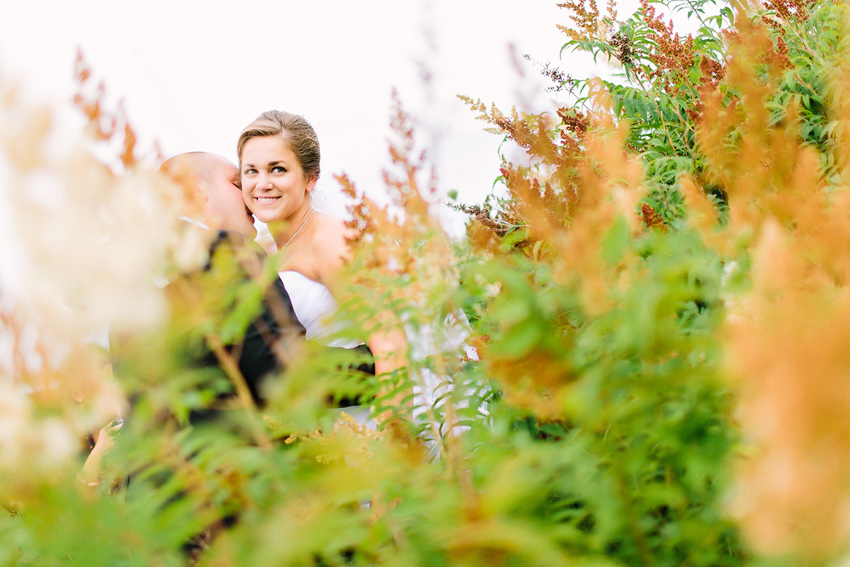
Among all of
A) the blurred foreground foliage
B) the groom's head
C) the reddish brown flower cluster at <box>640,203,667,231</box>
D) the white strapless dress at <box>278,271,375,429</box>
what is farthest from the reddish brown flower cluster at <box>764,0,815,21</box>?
the groom's head

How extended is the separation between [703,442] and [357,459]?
0.40m

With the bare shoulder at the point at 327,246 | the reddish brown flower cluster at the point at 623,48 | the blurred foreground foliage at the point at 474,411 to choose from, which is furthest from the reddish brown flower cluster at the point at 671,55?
the bare shoulder at the point at 327,246

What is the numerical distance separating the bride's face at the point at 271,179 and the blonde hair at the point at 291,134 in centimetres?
3

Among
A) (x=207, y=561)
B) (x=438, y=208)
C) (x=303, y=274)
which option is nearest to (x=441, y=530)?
(x=207, y=561)

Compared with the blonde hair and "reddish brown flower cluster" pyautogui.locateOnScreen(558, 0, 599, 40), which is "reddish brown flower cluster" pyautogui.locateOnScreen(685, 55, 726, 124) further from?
the blonde hair

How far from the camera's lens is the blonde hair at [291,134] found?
105 inches

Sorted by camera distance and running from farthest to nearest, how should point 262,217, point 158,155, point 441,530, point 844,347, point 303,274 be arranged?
point 262,217 → point 303,274 → point 158,155 → point 441,530 → point 844,347

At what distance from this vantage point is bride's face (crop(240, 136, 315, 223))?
2.62 meters

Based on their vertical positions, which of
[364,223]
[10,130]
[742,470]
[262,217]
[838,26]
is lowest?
[742,470]

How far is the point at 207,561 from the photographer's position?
57cm

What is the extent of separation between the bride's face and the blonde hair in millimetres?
28

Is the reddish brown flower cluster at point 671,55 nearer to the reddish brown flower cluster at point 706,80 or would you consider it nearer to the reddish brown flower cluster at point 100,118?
the reddish brown flower cluster at point 706,80

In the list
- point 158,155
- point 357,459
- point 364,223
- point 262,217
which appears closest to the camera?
point 158,155

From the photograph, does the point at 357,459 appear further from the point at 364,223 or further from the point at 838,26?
the point at 838,26
